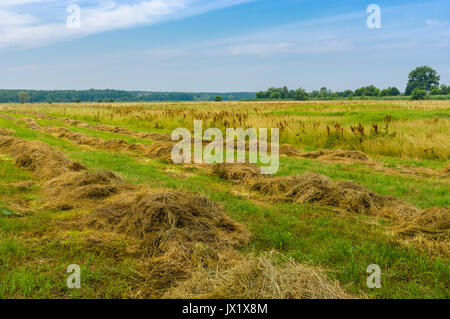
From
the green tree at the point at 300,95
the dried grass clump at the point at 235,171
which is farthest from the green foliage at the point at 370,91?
the dried grass clump at the point at 235,171

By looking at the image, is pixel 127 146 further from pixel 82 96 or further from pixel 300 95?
pixel 82 96

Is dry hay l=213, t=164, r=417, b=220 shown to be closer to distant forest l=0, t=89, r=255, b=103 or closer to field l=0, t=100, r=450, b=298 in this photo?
field l=0, t=100, r=450, b=298

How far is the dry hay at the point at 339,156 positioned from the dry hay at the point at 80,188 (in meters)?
7.20

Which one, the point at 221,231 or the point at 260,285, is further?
the point at 221,231

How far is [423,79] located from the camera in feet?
346

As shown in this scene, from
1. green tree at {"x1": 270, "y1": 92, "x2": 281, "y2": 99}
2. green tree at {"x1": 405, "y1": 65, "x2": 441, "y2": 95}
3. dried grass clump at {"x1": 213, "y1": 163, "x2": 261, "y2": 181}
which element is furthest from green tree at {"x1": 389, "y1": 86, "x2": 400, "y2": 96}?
dried grass clump at {"x1": 213, "y1": 163, "x2": 261, "y2": 181}

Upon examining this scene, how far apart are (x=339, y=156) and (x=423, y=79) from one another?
114 m

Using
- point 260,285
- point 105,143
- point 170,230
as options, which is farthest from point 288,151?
point 260,285

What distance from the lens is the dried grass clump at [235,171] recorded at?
824 centimetres

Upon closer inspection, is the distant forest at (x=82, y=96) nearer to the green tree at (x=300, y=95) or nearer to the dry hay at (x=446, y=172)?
the green tree at (x=300, y=95)

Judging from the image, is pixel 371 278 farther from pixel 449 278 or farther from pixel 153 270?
pixel 153 270

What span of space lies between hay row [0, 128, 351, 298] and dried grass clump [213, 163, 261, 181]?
2.50 metres

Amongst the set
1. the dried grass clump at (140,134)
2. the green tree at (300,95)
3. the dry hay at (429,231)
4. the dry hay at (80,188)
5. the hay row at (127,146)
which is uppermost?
the green tree at (300,95)

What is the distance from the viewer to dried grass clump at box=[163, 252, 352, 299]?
304 cm
